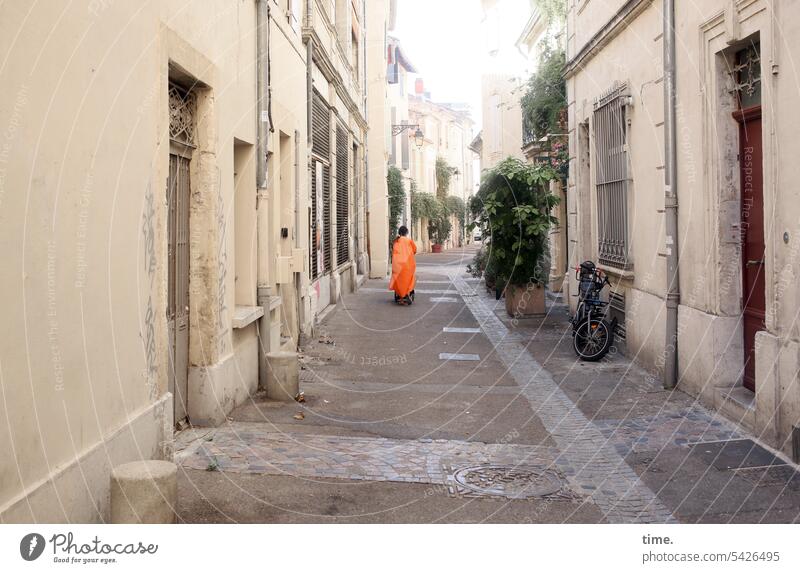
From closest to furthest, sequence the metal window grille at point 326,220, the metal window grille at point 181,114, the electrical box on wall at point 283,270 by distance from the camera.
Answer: the metal window grille at point 181,114, the electrical box on wall at point 283,270, the metal window grille at point 326,220

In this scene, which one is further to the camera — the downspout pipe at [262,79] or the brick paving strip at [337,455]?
the downspout pipe at [262,79]

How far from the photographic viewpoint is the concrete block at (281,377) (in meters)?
8.18

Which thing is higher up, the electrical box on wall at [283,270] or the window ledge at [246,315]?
the electrical box on wall at [283,270]

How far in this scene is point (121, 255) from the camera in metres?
4.98

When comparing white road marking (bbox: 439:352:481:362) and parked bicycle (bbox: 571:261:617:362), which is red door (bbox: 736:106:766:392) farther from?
white road marking (bbox: 439:352:481:362)

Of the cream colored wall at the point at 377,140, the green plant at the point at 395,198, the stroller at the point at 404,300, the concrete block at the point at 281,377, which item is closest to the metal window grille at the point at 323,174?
the stroller at the point at 404,300

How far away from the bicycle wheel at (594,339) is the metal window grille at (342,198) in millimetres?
8654

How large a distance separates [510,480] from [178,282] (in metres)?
3.12

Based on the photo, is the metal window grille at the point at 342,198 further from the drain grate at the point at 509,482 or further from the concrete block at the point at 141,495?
the concrete block at the point at 141,495

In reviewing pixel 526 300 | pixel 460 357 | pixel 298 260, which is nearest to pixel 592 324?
pixel 460 357

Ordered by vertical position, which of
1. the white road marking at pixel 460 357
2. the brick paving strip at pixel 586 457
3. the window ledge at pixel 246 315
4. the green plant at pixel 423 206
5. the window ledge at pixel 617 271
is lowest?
the brick paving strip at pixel 586 457

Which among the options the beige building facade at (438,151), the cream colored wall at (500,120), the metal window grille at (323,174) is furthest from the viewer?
the beige building facade at (438,151)

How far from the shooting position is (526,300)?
15180 mm
